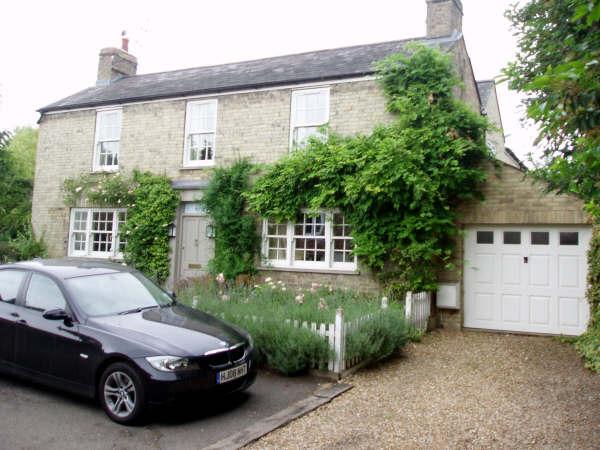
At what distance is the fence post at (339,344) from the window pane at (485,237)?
5.15 m

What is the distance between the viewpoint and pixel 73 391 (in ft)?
18.8

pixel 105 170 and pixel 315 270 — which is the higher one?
pixel 105 170

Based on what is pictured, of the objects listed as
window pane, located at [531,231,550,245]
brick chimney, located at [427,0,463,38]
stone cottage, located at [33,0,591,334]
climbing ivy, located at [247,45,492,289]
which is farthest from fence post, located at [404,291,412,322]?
brick chimney, located at [427,0,463,38]

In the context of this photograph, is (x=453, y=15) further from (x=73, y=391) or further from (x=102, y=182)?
(x=73, y=391)

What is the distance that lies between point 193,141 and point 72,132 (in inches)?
180

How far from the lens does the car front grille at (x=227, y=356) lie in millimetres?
5551

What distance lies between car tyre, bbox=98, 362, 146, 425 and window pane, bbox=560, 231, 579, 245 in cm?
869

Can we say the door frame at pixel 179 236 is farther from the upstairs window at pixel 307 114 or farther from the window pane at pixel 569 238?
the window pane at pixel 569 238

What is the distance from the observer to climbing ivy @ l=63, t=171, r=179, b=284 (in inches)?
562

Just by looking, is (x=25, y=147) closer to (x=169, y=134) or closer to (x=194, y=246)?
(x=169, y=134)

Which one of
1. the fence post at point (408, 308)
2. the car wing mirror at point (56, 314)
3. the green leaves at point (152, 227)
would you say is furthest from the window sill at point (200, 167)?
the car wing mirror at point (56, 314)

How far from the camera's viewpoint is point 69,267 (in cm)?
676

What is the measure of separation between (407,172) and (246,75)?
6.65 m

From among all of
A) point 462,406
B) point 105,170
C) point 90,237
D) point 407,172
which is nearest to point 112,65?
point 105,170
